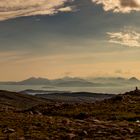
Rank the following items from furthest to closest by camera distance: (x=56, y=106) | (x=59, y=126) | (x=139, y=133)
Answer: (x=56, y=106) → (x=59, y=126) → (x=139, y=133)

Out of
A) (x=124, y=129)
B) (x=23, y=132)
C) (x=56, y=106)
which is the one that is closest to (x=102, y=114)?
(x=56, y=106)

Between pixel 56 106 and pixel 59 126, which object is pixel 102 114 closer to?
pixel 56 106

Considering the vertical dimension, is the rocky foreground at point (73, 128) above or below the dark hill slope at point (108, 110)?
below

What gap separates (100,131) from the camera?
3584cm

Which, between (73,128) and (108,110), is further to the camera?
(108,110)

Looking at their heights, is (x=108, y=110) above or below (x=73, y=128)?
above

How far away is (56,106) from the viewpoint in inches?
2370

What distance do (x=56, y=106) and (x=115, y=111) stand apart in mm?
9952

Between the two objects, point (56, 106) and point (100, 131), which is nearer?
point (100, 131)

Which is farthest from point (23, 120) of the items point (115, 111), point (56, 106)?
point (56, 106)

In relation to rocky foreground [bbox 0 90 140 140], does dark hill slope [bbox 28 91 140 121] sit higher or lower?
higher

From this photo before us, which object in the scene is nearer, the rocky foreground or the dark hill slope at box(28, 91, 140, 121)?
the rocky foreground

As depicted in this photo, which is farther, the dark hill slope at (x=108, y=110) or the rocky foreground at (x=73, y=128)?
the dark hill slope at (x=108, y=110)

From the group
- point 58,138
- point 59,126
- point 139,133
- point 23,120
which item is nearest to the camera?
point 58,138
